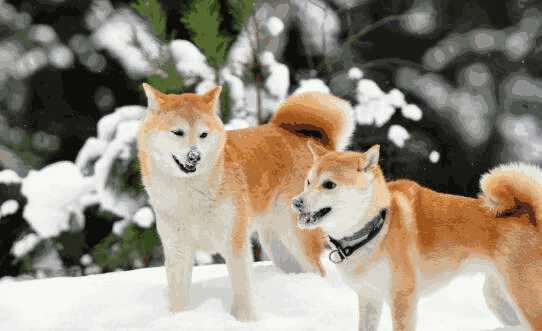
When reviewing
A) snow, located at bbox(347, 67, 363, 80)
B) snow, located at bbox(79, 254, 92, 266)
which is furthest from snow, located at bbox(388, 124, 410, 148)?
snow, located at bbox(79, 254, 92, 266)

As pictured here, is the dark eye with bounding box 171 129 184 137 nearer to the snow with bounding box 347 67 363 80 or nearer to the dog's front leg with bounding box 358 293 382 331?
the dog's front leg with bounding box 358 293 382 331

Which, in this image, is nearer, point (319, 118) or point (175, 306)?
point (175, 306)

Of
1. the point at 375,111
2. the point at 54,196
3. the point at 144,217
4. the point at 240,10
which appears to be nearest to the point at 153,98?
the point at 144,217

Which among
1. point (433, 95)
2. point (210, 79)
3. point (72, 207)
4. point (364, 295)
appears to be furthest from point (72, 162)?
point (364, 295)

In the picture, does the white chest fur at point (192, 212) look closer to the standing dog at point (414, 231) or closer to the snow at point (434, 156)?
the standing dog at point (414, 231)

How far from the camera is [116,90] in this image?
6305 millimetres

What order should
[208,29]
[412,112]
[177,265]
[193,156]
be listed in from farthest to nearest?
[412,112]
[208,29]
[177,265]
[193,156]

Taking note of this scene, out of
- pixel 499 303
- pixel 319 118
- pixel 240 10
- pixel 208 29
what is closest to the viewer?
pixel 499 303

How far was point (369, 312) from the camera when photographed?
3371 millimetres

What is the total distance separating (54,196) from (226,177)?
7.47 feet

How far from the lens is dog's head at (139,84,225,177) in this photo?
3.66 metres

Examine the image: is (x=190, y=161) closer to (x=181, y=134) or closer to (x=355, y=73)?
(x=181, y=134)

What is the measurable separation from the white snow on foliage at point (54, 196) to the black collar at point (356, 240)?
2.96 meters

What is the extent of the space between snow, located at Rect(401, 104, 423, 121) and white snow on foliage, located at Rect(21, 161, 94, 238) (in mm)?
2423
